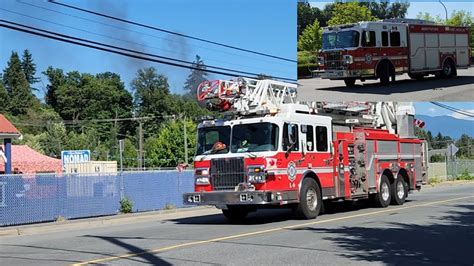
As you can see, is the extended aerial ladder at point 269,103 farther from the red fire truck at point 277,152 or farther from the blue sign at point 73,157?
the blue sign at point 73,157

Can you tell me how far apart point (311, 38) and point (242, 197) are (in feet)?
24.4

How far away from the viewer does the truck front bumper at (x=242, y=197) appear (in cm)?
1400

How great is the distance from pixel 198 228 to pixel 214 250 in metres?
4.22

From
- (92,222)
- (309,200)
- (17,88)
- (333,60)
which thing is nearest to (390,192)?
(333,60)

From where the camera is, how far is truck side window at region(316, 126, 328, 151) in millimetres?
15962

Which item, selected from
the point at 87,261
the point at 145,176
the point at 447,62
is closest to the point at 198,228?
the point at 87,261

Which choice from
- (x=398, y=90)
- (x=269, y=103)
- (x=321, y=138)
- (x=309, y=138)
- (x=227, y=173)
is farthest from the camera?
(x=398, y=90)

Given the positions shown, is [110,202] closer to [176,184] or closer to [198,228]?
[176,184]

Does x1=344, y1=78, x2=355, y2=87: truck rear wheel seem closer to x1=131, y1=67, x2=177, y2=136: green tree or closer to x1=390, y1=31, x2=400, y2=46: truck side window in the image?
x1=390, y1=31, x2=400, y2=46: truck side window

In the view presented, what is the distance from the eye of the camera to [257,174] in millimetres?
14234

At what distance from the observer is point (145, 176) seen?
22.5 meters

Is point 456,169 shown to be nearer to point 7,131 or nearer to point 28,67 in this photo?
point 7,131

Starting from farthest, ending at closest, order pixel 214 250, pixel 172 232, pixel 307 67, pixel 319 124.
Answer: pixel 307 67 < pixel 319 124 < pixel 172 232 < pixel 214 250

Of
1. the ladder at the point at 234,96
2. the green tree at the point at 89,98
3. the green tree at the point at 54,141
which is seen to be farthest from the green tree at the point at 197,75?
the green tree at the point at 89,98
